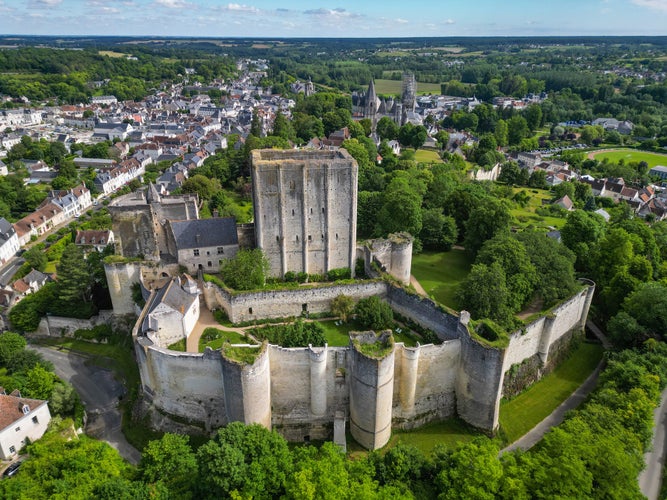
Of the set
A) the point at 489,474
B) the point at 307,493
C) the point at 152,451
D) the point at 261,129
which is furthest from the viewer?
the point at 261,129

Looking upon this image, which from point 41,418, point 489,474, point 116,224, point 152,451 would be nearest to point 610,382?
point 489,474

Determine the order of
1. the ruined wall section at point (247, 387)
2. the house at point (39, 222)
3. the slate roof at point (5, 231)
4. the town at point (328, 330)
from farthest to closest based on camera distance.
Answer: the house at point (39, 222)
the slate roof at point (5, 231)
the ruined wall section at point (247, 387)
the town at point (328, 330)

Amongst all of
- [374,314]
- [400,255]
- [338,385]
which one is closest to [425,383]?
[338,385]

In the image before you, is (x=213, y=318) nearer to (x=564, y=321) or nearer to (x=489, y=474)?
(x=489, y=474)

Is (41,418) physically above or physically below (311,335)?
below

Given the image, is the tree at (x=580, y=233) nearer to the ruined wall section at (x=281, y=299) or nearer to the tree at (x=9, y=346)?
the ruined wall section at (x=281, y=299)

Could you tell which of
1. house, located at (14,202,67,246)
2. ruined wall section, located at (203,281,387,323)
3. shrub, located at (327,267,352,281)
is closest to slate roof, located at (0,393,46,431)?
ruined wall section, located at (203,281,387,323)

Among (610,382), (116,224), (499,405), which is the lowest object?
(499,405)

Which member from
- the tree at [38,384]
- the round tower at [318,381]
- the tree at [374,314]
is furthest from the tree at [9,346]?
the tree at [374,314]
